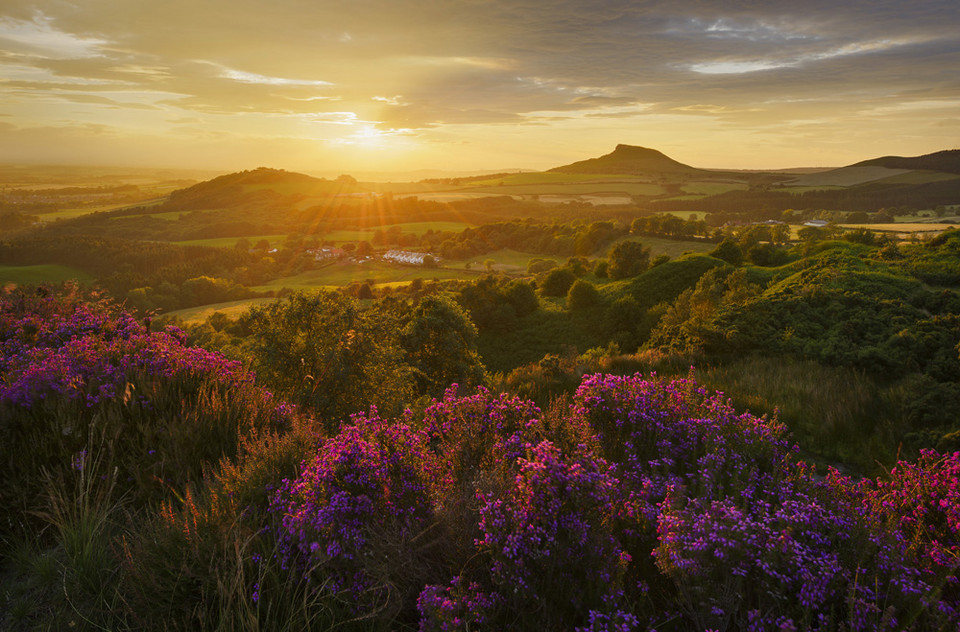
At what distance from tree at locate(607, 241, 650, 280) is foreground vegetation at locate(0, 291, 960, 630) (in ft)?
159

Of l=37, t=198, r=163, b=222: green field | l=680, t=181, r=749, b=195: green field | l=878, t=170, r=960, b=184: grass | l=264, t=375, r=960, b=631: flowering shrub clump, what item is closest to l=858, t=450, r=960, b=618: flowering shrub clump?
l=264, t=375, r=960, b=631: flowering shrub clump

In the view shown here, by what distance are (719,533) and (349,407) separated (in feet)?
27.5

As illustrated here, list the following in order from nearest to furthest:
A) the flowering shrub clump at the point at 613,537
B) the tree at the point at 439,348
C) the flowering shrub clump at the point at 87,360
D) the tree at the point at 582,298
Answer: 1. the flowering shrub clump at the point at 613,537
2. the flowering shrub clump at the point at 87,360
3. the tree at the point at 439,348
4. the tree at the point at 582,298

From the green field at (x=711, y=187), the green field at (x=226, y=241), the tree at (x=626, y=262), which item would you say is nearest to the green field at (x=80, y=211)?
the green field at (x=226, y=241)

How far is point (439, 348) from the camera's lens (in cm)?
2084

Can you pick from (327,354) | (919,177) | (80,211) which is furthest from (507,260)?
(80,211)

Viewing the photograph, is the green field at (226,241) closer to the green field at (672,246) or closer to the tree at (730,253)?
the green field at (672,246)

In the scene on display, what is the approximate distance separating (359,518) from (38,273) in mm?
128455

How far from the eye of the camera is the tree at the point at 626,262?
169 feet

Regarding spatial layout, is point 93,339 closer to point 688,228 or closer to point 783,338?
point 783,338

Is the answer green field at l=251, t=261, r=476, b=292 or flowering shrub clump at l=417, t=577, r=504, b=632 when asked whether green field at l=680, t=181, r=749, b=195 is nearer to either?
green field at l=251, t=261, r=476, b=292

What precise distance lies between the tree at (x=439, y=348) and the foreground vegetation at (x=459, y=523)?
14.8 m

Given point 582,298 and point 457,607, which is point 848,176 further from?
point 457,607

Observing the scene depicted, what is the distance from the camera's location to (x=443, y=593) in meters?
2.89
